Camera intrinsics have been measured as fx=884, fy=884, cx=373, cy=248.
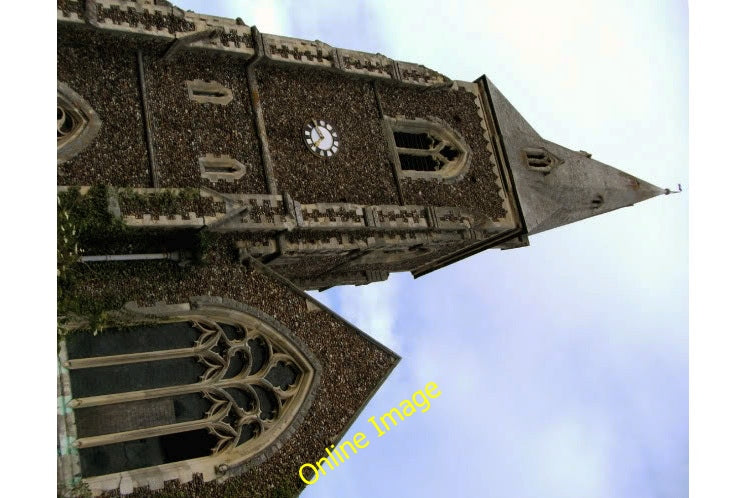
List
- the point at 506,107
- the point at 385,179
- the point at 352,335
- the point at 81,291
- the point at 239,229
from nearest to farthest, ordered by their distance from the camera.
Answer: the point at 81,291, the point at 239,229, the point at 352,335, the point at 385,179, the point at 506,107

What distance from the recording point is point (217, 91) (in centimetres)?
1866

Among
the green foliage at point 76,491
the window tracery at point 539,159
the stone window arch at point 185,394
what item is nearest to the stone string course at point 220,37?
the window tracery at point 539,159

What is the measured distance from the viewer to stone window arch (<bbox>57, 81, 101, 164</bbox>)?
15898mm

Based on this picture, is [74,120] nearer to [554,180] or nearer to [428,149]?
[428,149]

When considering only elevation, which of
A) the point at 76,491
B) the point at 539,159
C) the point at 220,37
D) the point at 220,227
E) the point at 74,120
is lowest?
the point at 76,491

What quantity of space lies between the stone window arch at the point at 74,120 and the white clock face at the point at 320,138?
4868 millimetres

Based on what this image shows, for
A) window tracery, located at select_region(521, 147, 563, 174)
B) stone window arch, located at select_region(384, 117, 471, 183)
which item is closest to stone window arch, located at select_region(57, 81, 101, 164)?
stone window arch, located at select_region(384, 117, 471, 183)

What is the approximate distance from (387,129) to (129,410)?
920 centimetres

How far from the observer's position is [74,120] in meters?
16.2

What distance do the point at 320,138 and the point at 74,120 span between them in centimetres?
557

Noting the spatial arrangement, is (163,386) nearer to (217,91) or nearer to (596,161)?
(217,91)

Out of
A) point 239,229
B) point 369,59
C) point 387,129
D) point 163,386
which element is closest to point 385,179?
point 387,129

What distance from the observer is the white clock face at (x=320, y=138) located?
770 inches

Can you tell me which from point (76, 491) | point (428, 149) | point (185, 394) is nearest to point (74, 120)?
point (185, 394)
